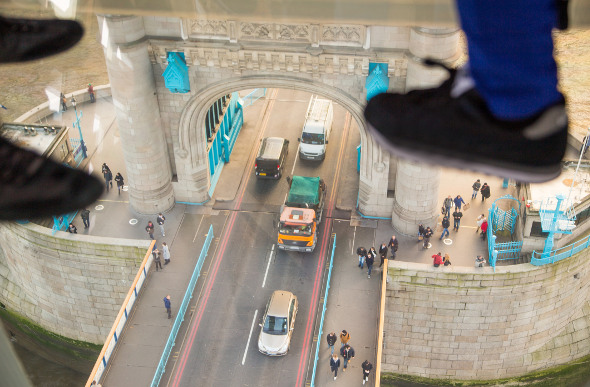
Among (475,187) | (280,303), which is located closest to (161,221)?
(280,303)

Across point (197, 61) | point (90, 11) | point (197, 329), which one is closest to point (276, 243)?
point (197, 329)

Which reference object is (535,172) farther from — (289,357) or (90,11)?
(289,357)

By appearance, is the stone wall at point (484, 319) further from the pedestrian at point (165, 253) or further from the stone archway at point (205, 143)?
the pedestrian at point (165, 253)

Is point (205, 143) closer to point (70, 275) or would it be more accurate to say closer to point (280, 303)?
point (70, 275)

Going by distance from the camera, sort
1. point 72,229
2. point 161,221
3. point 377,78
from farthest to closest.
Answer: point 72,229 < point 161,221 < point 377,78

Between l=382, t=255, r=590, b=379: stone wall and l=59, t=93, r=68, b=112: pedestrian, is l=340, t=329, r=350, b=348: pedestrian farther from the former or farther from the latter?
l=59, t=93, r=68, b=112: pedestrian

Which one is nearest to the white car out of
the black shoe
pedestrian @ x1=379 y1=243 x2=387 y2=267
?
pedestrian @ x1=379 y1=243 x2=387 y2=267
